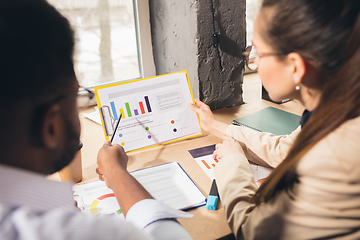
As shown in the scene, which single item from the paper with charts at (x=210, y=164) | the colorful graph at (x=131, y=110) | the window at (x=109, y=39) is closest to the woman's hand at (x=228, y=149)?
the paper with charts at (x=210, y=164)

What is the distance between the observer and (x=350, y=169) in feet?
1.71

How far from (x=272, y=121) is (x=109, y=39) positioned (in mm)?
940

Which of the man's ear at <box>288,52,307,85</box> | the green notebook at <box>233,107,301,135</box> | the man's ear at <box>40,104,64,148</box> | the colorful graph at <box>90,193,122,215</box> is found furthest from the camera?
the green notebook at <box>233,107,301,135</box>

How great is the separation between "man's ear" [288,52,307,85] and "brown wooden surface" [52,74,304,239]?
40 centimetres

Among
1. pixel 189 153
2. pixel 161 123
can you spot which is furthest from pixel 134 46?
pixel 189 153

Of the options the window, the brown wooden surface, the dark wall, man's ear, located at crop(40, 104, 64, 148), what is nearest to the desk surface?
the brown wooden surface

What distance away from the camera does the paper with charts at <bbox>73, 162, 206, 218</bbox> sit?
75 cm

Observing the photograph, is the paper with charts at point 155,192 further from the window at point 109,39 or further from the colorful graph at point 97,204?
the window at point 109,39

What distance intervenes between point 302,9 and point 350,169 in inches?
13.4

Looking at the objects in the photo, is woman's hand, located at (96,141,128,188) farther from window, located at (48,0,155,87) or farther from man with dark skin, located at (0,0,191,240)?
window, located at (48,0,155,87)

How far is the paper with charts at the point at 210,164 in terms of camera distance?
0.89 meters

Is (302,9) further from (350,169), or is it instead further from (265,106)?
(265,106)

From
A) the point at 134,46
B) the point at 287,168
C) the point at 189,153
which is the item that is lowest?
the point at 189,153

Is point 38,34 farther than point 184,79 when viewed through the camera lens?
No
